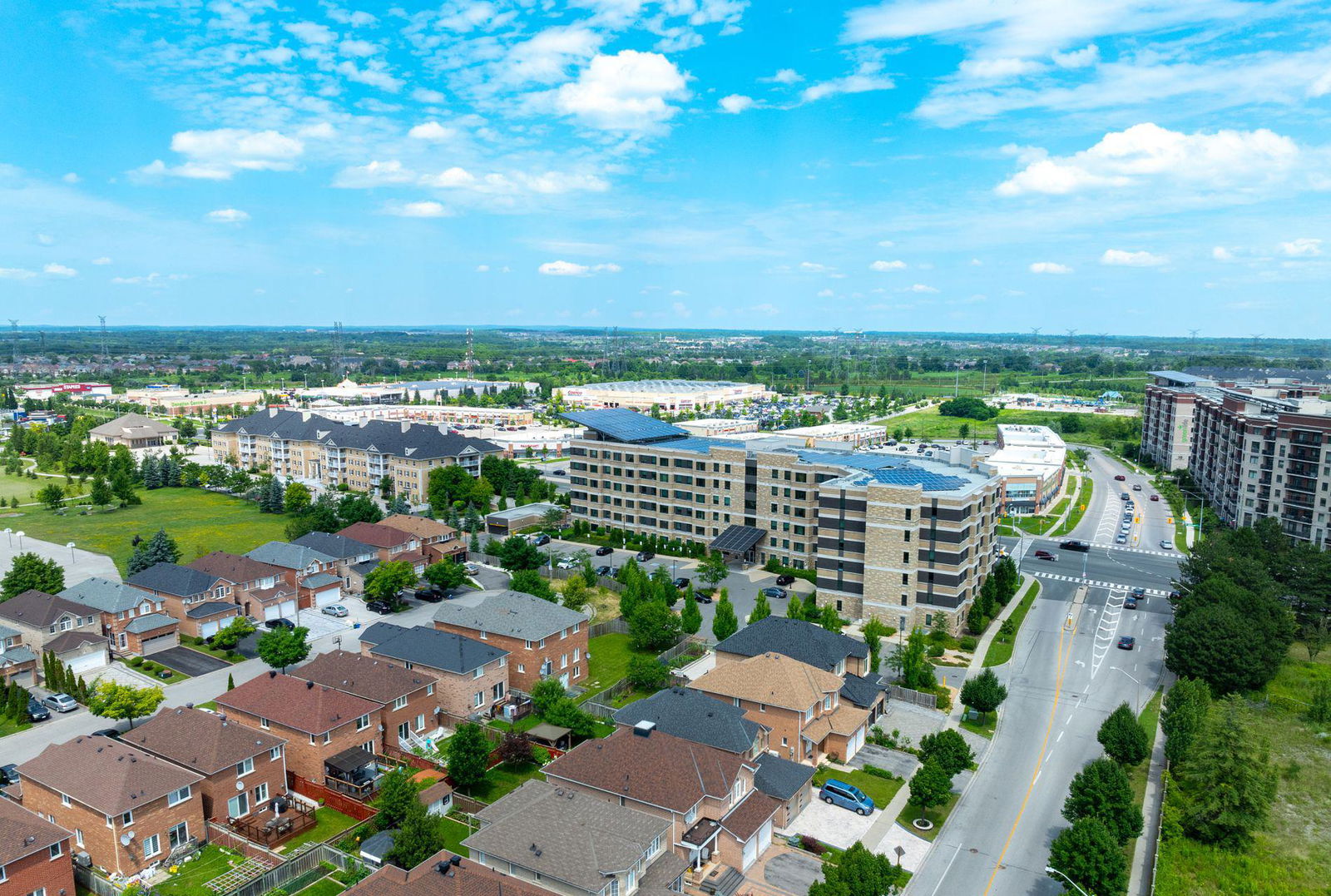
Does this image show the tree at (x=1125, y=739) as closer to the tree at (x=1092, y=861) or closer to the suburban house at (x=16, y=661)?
the tree at (x=1092, y=861)

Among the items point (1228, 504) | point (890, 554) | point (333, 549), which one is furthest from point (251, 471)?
point (1228, 504)

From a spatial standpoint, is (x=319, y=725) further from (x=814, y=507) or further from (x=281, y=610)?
(x=814, y=507)

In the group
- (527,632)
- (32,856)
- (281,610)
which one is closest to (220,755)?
(32,856)

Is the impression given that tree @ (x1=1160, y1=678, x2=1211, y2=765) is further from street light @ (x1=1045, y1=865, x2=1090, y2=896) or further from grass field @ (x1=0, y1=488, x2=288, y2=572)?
grass field @ (x1=0, y1=488, x2=288, y2=572)

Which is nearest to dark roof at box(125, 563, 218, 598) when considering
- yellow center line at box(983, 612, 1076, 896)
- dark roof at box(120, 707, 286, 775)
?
dark roof at box(120, 707, 286, 775)

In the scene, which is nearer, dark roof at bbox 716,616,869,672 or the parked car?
the parked car
